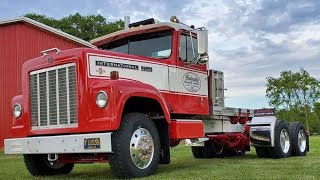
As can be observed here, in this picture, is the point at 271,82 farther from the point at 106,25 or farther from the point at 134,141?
the point at 134,141

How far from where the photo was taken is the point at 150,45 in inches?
368

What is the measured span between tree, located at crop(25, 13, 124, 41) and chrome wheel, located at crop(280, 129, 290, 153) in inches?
1377

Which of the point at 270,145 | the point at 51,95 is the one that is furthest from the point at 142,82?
the point at 270,145

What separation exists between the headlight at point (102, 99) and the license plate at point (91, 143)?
58 centimetres

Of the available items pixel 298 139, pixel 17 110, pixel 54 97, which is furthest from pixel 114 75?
pixel 298 139

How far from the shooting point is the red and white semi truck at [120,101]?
23.9 feet

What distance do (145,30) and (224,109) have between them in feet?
9.97

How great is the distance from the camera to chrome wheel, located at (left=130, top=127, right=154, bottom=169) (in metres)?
7.46

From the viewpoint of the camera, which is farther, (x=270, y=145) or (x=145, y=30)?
(x=270, y=145)

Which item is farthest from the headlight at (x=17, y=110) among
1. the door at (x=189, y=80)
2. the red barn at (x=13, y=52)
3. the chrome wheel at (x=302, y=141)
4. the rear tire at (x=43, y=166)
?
the red barn at (x=13, y=52)

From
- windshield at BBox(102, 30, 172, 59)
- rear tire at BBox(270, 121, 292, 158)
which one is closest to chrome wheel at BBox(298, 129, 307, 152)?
rear tire at BBox(270, 121, 292, 158)

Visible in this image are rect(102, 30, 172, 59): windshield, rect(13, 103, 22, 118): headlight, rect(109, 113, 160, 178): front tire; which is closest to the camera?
rect(109, 113, 160, 178): front tire

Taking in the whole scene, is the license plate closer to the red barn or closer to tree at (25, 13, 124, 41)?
the red barn

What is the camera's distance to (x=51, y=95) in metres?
7.96
